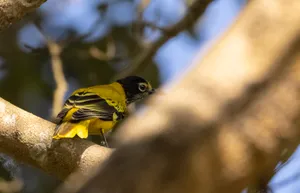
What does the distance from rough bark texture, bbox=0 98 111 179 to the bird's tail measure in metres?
0.03

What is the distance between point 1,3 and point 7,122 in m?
0.53

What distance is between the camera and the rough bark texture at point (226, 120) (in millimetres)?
761

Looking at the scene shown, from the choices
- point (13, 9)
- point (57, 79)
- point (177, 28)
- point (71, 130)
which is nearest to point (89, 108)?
point (71, 130)

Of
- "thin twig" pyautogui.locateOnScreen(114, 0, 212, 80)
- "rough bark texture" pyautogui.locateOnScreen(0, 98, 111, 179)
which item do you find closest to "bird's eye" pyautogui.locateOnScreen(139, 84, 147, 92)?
"thin twig" pyautogui.locateOnScreen(114, 0, 212, 80)

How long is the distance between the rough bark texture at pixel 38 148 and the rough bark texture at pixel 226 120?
5.98 feet

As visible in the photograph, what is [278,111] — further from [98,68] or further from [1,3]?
[98,68]

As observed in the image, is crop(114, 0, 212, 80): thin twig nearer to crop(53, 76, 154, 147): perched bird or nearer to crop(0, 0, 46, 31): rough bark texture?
crop(53, 76, 154, 147): perched bird

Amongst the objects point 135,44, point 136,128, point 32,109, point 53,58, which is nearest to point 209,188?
point 136,128

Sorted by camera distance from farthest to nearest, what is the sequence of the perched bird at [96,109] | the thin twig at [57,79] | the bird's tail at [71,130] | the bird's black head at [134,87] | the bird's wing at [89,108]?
the bird's black head at [134,87] < the thin twig at [57,79] < the bird's wing at [89,108] < the perched bird at [96,109] < the bird's tail at [71,130]

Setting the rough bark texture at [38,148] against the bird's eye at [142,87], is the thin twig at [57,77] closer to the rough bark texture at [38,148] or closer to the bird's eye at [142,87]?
the bird's eye at [142,87]

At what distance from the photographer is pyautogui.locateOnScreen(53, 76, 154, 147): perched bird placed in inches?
123

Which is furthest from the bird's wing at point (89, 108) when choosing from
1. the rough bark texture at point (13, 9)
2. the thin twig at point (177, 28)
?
the rough bark texture at point (13, 9)

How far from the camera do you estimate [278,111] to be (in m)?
0.86

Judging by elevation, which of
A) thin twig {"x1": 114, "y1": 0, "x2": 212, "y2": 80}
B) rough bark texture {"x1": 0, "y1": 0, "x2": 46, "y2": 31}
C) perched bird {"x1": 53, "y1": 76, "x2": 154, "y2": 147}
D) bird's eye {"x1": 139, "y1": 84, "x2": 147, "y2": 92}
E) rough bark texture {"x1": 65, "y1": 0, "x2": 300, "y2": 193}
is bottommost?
bird's eye {"x1": 139, "y1": 84, "x2": 147, "y2": 92}
